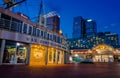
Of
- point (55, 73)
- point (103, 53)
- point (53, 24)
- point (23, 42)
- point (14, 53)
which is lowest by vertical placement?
point (55, 73)

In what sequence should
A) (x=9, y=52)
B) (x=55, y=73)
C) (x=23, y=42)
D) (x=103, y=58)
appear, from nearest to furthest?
(x=55, y=73)
(x=9, y=52)
(x=23, y=42)
(x=103, y=58)

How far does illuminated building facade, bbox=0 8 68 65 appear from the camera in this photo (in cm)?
1557

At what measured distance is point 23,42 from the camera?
18.2 meters

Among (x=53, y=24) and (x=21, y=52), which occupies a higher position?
(x=53, y=24)

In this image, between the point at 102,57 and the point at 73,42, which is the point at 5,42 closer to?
the point at 102,57

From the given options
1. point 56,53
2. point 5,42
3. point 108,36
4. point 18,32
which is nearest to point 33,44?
point 18,32

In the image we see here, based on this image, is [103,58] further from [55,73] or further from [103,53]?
[55,73]

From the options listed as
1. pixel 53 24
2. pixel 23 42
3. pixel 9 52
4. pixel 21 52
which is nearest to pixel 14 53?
pixel 9 52

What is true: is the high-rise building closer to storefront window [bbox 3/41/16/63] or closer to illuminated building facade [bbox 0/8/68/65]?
illuminated building facade [bbox 0/8/68/65]

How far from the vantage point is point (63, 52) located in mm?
30125

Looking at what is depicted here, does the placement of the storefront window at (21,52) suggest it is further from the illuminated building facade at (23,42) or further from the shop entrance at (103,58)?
the shop entrance at (103,58)

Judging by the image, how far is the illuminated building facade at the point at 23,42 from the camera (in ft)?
51.1

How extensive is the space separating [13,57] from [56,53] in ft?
37.5

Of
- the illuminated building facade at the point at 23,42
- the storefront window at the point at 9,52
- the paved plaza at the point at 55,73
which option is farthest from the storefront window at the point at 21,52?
the paved plaza at the point at 55,73
